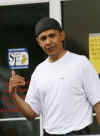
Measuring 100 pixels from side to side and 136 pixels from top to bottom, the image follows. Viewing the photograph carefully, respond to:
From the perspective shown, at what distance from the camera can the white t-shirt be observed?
218 cm

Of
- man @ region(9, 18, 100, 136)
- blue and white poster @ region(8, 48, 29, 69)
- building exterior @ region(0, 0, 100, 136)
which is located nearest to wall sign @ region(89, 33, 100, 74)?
building exterior @ region(0, 0, 100, 136)

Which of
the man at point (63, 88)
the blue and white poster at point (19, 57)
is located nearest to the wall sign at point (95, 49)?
the blue and white poster at point (19, 57)

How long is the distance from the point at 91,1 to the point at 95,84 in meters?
1.70

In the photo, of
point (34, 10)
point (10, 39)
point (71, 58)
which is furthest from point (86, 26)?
point (71, 58)

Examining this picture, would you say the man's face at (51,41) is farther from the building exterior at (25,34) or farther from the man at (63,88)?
the building exterior at (25,34)

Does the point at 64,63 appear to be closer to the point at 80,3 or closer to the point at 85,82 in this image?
the point at 85,82

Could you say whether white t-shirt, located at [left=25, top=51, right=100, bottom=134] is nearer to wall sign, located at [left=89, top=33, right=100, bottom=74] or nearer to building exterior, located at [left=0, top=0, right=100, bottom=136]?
wall sign, located at [left=89, top=33, right=100, bottom=74]

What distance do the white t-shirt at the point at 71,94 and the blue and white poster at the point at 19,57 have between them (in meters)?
1.50

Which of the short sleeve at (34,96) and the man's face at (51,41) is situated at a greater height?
the man's face at (51,41)

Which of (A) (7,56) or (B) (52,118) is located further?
(A) (7,56)

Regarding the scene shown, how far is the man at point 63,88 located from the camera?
2.18 metres

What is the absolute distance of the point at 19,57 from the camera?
3.75m

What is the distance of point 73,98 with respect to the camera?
2.18 meters

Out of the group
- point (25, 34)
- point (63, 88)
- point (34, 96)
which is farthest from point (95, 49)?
point (63, 88)
